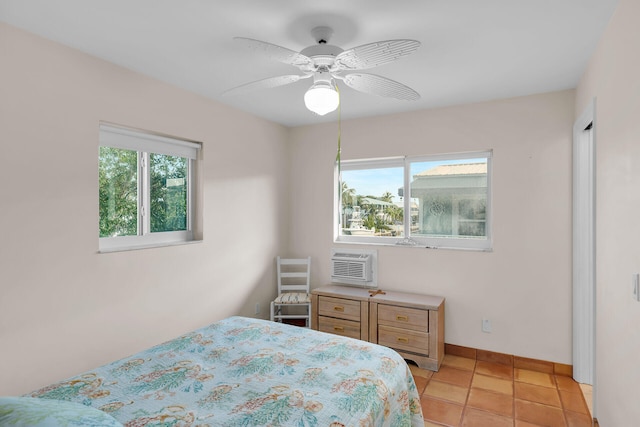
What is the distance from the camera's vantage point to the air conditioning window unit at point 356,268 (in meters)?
3.76

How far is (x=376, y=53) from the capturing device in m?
1.64

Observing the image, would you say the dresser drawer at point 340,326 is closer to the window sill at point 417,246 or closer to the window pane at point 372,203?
the window sill at point 417,246

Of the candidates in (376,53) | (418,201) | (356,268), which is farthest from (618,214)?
(356,268)

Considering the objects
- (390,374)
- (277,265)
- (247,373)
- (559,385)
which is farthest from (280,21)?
(559,385)

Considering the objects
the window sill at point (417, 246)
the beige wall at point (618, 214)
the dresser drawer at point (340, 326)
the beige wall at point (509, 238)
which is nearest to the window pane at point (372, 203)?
the window sill at point (417, 246)

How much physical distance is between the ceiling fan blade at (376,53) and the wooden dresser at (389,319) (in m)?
2.21

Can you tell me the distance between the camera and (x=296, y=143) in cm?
433

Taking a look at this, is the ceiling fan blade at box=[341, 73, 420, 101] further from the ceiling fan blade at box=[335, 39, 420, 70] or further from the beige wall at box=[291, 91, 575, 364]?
the beige wall at box=[291, 91, 575, 364]

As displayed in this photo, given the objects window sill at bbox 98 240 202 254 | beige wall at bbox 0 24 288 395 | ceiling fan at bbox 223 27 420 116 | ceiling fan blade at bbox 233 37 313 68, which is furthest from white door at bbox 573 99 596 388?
window sill at bbox 98 240 202 254

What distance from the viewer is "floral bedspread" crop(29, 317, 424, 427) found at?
139 cm

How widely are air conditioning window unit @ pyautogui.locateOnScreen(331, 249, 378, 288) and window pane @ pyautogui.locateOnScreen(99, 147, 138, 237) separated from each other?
81.1 inches

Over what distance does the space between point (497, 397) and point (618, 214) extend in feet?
5.49

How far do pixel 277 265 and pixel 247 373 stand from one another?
2359 mm

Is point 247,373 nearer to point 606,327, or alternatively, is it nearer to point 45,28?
point 606,327
